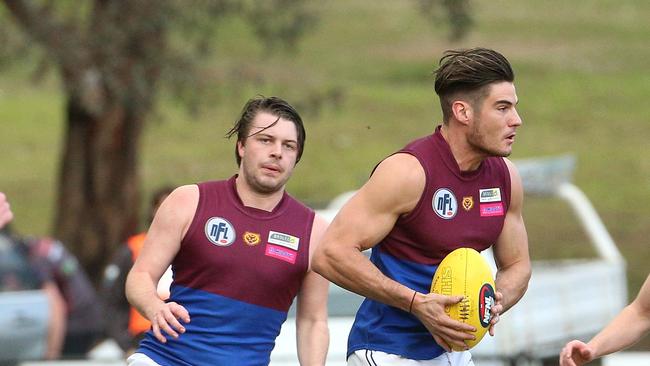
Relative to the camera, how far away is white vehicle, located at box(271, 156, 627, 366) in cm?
1004

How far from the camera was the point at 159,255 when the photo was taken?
609 centimetres

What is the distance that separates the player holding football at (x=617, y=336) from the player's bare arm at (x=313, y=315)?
3.40 ft

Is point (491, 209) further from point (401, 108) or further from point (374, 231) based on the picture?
point (401, 108)

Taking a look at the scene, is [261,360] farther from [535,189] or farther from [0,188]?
[0,188]

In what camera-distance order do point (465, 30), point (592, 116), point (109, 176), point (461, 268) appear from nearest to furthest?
1. point (461, 268)
2. point (465, 30)
3. point (109, 176)
4. point (592, 116)

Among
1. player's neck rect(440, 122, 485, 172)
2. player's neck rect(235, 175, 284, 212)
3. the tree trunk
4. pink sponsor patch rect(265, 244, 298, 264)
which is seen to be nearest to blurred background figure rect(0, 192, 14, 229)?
player's neck rect(235, 175, 284, 212)

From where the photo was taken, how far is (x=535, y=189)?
525 inches

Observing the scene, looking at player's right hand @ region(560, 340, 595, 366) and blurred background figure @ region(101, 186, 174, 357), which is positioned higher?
blurred background figure @ region(101, 186, 174, 357)

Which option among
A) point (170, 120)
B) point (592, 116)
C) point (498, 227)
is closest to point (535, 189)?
point (498, 227)

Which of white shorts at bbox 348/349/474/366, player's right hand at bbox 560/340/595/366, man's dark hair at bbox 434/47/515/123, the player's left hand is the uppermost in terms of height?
man's dark hair at bbox 434/47/515/123

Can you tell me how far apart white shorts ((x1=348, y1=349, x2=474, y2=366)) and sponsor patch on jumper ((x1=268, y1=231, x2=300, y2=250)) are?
536 mm

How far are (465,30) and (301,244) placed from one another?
345 inches

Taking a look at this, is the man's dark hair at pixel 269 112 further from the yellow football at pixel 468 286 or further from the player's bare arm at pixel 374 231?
the yellow football at pixel 468 286

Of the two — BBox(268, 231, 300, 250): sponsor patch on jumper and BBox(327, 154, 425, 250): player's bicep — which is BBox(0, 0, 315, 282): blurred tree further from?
BBox(327, 154, 425, 250): player's bicep
